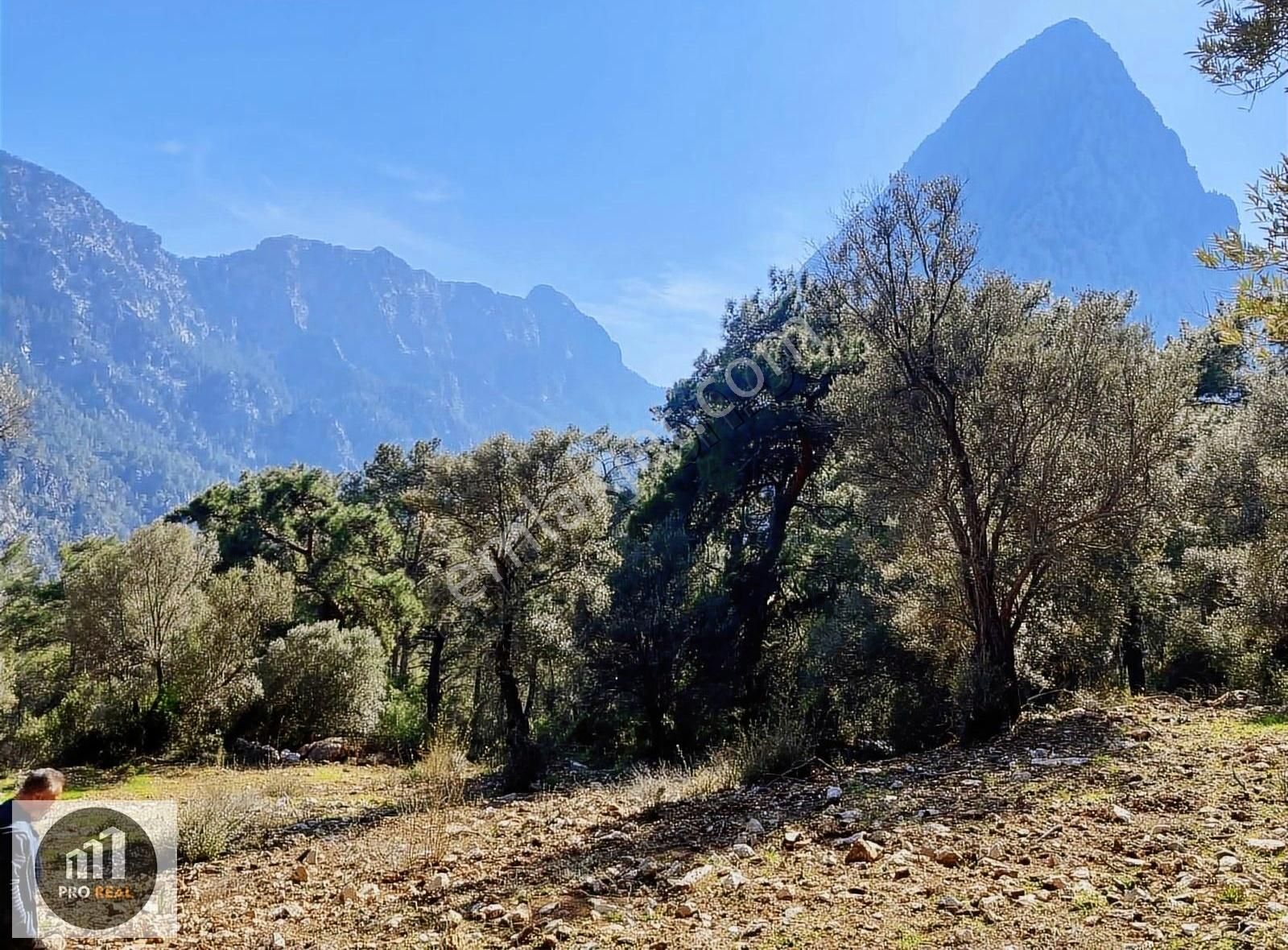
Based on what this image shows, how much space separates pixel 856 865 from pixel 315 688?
1744 cm

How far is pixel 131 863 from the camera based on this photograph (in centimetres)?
646

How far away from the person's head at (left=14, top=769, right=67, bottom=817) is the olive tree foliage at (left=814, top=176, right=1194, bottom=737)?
8665mm

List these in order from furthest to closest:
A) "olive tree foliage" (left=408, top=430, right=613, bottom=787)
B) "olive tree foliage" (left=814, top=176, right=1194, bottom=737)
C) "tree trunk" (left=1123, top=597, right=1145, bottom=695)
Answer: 1. "olive tree foliage" (left=408, top=430, right=613, bottom=787)
2. "tree trunk" (left=1123, top=597, right=1145, bottom=695)
3. "olive tree foliage" (left=814, top=176, right=1194, bottom=737)

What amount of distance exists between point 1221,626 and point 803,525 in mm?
9003

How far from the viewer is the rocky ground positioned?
10.8 feet

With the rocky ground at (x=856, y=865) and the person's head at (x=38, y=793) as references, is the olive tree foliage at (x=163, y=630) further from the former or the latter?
the person's head at (x=38, y=793)

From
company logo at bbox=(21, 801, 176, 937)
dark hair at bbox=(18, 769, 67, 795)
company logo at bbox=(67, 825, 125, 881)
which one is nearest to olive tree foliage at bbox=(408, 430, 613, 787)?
company logo at bbox=(21, 801, 176, 937)

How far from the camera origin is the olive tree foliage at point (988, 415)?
8328 mm

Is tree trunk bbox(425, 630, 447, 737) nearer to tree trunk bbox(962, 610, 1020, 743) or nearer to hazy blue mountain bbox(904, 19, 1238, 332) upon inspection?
tree trunk bbox(962, 610, 1020, 743)

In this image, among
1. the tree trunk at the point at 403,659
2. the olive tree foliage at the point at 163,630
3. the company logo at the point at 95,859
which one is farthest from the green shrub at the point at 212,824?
the tree trunk at the point at 403,659

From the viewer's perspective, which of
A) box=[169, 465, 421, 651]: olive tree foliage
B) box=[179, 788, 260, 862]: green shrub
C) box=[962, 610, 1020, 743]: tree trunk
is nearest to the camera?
box=[179, 788, 260, 862]: green shrub

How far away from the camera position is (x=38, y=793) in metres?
3.85

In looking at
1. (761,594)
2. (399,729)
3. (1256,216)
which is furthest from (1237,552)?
(399,729)

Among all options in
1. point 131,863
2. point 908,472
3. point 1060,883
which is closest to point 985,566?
point 908,472
